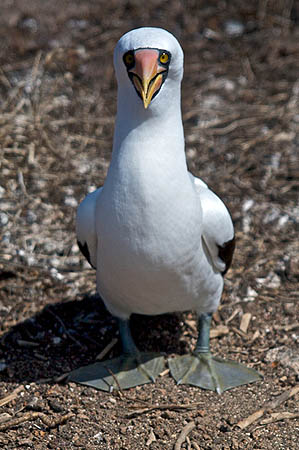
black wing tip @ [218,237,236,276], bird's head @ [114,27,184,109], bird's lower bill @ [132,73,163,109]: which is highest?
bird's head @ [114,27,184,109]

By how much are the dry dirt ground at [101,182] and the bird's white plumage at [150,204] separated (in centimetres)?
73

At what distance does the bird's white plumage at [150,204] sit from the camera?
10.7 ft

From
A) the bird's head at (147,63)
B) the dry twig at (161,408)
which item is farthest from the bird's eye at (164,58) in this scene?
the dry twig at (161,408)

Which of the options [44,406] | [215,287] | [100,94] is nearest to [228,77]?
[100,94]

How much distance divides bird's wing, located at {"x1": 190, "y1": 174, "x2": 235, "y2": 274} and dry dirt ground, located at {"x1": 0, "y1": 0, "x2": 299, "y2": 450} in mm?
754

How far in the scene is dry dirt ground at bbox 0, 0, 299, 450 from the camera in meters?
3.56

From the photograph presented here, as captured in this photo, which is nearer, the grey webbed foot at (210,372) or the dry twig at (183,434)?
the dry twig at (183,434)

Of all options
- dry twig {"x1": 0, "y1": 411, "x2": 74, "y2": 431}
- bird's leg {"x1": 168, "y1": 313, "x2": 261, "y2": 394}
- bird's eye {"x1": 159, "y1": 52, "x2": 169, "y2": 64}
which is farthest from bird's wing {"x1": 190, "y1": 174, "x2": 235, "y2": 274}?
dry twig {"x1": 0, "y1": 411, "x2": 74, "y2": 431}

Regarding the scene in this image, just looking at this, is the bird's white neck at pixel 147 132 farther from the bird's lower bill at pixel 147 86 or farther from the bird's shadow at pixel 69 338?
the bird's shadow at pixel 69 338

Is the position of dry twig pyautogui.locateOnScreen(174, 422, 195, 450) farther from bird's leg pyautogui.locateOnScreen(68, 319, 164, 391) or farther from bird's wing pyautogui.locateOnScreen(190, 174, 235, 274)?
bird's wing pyautogui.locateOnScreen(190, 174, 235, 274)

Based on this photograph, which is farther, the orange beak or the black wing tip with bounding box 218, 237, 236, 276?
the black wing tip with bounding box 218, 237, 236, 276

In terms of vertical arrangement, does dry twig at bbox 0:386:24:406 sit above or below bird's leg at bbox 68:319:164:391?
below

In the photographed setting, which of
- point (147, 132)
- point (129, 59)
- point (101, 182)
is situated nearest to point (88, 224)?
point (147, 132)

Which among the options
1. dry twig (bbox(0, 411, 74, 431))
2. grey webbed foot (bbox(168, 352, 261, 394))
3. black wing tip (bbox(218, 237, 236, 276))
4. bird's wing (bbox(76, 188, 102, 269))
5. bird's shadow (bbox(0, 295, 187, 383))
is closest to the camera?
dry twig (bbox(0, 411, 74, 431))
